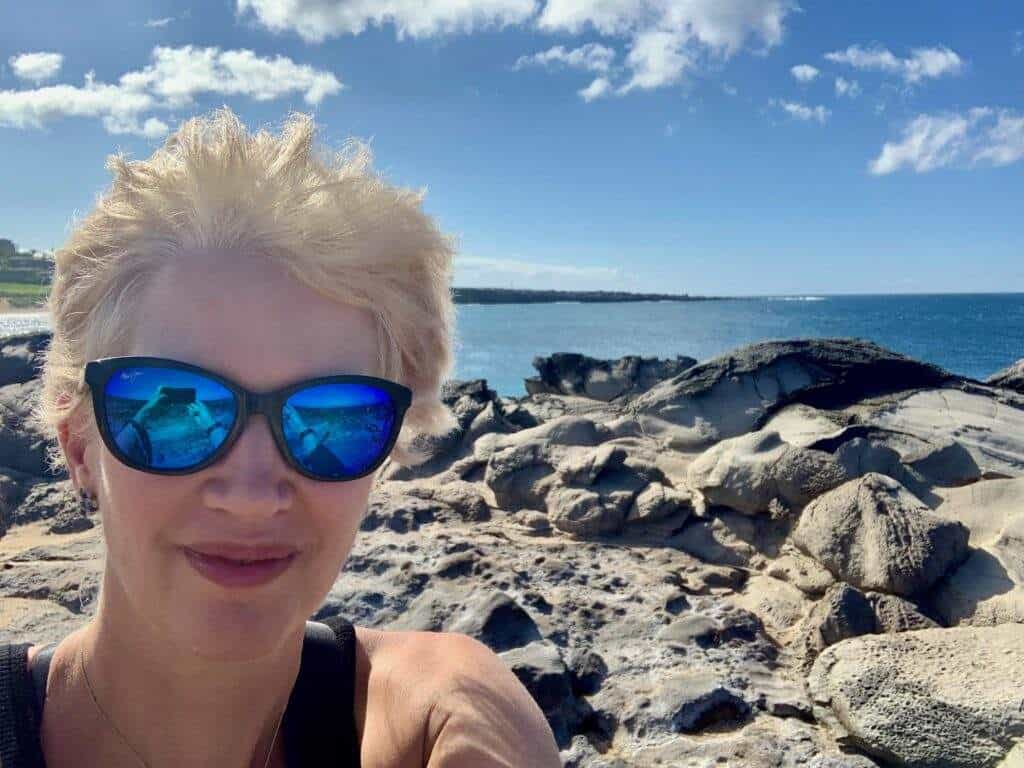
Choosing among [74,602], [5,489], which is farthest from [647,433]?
[5,489]

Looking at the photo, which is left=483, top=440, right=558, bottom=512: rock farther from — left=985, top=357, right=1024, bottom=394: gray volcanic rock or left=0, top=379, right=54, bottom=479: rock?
left=985, top=357, right=1024, bottom=394: gray volcanic rock

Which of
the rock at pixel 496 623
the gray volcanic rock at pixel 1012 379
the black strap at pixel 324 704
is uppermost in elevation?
the gray volcanic rock at pixel 1012 379

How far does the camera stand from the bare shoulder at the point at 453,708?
141cm

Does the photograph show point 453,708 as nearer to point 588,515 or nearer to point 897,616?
point 897,616

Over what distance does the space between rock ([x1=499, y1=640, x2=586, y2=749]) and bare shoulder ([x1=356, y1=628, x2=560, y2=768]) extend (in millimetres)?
1527

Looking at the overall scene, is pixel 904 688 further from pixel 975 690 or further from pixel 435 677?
pixel 435 677

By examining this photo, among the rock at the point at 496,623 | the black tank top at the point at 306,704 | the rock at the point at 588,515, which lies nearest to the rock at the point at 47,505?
the rock at the point at 588,515

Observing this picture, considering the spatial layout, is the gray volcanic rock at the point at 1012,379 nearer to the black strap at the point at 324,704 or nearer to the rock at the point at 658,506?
the rock at the point at 658,506

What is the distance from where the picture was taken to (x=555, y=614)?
4.07 meters

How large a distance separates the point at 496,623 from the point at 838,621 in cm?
175

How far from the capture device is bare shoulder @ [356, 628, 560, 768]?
1411 mm

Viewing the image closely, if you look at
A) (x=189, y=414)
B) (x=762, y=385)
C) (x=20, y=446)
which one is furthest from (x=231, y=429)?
(x=20, y=446)

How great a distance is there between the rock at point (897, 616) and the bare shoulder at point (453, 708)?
10.0 feet

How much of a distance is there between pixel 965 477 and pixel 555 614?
357 cm
